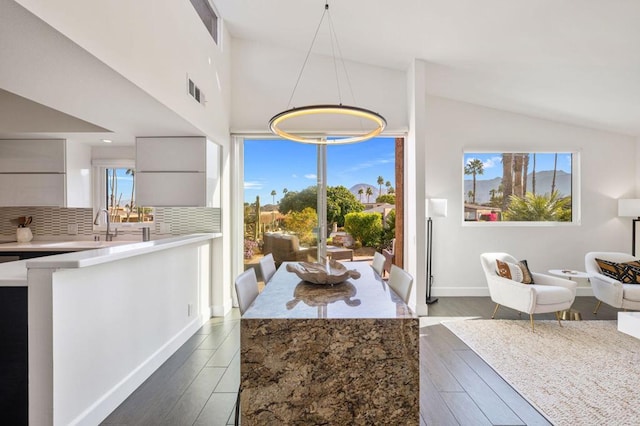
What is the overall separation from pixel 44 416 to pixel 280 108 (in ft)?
13.1

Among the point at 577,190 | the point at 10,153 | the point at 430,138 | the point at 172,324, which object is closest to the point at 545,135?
the point at 577,190

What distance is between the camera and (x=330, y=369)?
167cm

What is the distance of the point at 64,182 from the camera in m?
4.04

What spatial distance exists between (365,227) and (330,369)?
12.1 ft

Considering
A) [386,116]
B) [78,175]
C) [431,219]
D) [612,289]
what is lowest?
[612,289]

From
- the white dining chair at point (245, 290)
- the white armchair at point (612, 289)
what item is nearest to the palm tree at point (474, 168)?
the white armchair at point (612, 289)

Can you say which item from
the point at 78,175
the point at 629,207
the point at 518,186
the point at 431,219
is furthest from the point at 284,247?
the point at 629,207

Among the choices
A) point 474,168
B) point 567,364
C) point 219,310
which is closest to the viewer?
point 567,364

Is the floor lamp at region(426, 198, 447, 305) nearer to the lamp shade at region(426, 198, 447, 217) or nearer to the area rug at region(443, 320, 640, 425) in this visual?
the lamp shade at region(426, 198, 447, 217)

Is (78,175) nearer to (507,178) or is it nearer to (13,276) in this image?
(13,276)

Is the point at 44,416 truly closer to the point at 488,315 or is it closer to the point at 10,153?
the point at 10,153

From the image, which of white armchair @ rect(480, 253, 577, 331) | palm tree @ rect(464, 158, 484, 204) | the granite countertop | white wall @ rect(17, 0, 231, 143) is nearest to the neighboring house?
white wall @ rect(17, 0, 231, 143)

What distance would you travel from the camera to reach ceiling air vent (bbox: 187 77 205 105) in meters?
3.24

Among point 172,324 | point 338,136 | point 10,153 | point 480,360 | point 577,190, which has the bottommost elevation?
point 480,360
